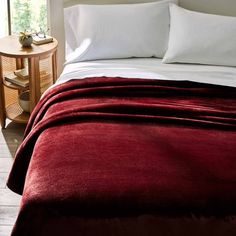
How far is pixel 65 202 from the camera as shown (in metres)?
1.48

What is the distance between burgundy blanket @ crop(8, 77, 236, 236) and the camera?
150cm

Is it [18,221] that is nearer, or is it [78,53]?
[18,221]

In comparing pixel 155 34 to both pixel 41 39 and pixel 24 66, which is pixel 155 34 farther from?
pixel 24 66

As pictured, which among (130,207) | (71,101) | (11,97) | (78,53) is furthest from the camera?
(11,97)

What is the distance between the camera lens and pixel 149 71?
2.52m

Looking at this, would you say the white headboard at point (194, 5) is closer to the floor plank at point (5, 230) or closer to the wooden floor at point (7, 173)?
the wooden floor at point (7, 173)

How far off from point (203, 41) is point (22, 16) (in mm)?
1391

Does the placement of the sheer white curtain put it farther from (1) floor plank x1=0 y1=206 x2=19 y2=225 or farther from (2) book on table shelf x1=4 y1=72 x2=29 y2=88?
(1) floor plank x1=0 y1=206 x2=19 y2=225

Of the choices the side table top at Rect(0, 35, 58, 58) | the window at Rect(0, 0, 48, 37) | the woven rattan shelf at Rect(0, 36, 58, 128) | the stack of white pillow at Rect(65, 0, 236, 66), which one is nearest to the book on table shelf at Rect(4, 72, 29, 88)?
the woven rattan shelf at Rect(0, 36, 58, 128)

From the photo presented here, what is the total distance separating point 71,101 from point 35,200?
2.40 feet

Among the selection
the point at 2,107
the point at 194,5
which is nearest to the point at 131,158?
the point at 2,107

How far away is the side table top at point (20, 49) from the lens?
2.69 metres

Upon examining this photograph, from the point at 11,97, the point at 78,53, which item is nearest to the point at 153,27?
the point at 78,53

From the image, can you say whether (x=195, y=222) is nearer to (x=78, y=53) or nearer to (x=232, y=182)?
(x=232, y=182)
